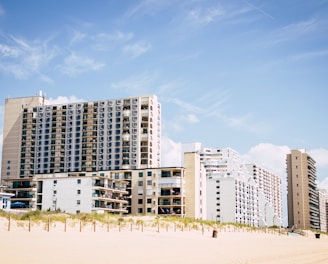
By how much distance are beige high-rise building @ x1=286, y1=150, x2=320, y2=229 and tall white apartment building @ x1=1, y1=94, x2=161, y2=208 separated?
206 feet

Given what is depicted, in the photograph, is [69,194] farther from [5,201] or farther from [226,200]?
[226,200]

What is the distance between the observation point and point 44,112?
166500mm

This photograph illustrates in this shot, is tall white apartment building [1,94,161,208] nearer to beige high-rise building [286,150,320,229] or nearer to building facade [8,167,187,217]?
building facade [8,167,187,217]

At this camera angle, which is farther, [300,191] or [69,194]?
[300,191]

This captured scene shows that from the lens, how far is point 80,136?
159750mm

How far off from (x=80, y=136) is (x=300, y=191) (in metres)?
89.8

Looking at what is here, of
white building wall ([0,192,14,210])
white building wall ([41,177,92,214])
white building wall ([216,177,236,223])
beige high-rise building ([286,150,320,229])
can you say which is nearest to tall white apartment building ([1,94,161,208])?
white building wall ([216,177,236,223])

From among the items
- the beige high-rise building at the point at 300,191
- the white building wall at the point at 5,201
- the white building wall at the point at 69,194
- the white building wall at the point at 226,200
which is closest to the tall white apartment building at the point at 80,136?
the white building wall at the point at 226,200

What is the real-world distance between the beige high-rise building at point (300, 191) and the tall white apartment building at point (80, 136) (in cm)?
6293

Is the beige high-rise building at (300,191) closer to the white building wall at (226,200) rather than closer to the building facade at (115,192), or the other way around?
the white building wall at (226,200)

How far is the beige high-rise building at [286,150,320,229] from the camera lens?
183m

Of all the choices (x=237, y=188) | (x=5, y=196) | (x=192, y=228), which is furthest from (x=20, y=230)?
(x=237, y=188)

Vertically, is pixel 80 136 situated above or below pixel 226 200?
above

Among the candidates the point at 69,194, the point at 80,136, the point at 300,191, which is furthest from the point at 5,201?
the point at 300,191
